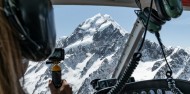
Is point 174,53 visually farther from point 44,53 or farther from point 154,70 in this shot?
point 44,53

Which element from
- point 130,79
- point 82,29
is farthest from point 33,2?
point 82,29

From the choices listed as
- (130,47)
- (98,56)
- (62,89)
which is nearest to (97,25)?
(98,56)

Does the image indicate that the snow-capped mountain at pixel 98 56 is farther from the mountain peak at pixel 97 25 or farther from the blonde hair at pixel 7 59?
the blonde hair at pixel 7 59

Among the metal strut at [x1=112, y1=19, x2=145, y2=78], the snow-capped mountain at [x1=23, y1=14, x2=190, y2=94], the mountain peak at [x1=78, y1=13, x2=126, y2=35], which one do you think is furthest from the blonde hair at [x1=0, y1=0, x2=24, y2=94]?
the mountain peak at [x1=78, y1=13, x2=126, y2=35]

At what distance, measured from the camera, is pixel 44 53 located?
0.80 m

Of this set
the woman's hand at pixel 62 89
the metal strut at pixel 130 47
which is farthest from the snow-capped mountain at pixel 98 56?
the woman's hand at pixel 62 89

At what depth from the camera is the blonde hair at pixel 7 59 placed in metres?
0.65

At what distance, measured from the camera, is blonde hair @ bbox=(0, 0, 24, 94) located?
653mm

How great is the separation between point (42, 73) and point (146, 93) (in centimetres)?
11157

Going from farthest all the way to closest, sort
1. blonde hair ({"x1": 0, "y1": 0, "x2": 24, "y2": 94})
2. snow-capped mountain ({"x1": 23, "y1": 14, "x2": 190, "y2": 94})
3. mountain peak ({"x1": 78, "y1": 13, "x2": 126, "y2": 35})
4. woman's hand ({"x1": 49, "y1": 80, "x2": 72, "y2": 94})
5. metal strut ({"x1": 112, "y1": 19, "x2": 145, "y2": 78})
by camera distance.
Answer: mountain peak ({"x1": 78, "y1": 13, "x2": 126, "y2": 35}) → snow-capped mountain ({"x1": 23, "y1": 14, "x2": 190, "y2": 94}) → metal strut ({"x1": 112, "y1": 19, "x2": 145, "y2": 78}) → woman's hand ({"x1": 49, "y1": 80, "x2": 72, "y2": 94}) → blonde hair ({"x1": 0, "y1": 0, "x2": 24, "y2": 94})

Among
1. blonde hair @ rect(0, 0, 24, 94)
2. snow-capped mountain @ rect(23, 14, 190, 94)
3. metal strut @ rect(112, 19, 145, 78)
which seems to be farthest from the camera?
snow-capped mountain @ rect(23, 14, 190, 94)

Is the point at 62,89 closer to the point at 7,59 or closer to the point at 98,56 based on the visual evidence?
the point at 7,59

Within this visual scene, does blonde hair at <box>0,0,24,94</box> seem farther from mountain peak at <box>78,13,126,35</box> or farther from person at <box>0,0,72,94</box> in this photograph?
mountain peak at <box>78,13,126,35</box>

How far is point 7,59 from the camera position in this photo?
659 mm
